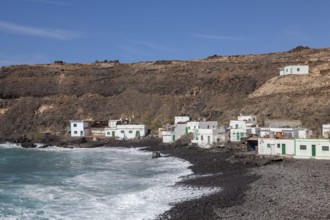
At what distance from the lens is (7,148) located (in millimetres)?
67000

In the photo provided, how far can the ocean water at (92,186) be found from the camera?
24359 millimetres

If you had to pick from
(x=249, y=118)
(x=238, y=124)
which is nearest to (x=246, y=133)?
(x=238, y=124)

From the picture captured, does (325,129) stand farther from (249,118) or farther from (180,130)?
(180,130)

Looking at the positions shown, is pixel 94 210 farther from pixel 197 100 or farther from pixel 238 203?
pixel 197 100

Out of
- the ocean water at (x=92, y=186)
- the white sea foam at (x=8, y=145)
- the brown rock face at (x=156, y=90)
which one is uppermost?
the brown rock face at (x=156, y=90)

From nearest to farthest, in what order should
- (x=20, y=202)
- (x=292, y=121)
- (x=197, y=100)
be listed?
(x=20, y=202), (x=292, y=121), (x=197, y=100)

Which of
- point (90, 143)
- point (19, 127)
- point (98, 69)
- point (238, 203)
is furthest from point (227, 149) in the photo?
point (98, 69)

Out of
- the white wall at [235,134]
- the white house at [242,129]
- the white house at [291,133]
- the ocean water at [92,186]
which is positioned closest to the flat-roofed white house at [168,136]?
the ocean water at [92,186]

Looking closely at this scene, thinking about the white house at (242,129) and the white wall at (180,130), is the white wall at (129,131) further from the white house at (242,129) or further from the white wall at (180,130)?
the white house at (242,129)

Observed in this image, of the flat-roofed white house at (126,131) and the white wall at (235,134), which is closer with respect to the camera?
the white wall at (235,134)

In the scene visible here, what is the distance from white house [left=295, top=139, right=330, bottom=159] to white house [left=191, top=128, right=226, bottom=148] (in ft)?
50.4

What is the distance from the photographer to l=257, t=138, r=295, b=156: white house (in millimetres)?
37094

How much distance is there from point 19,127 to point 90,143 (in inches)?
812

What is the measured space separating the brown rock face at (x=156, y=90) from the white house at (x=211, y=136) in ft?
28.9
